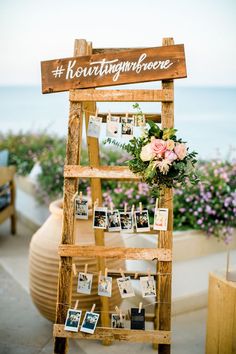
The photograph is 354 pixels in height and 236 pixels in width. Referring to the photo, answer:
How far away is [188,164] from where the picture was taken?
200 cm

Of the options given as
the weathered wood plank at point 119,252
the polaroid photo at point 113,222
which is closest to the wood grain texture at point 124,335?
the weathered wood plank at point 119,252

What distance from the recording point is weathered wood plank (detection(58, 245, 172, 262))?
2.07m

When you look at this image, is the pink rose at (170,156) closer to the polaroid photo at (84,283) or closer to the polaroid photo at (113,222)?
the polaroid photo at (113,222)

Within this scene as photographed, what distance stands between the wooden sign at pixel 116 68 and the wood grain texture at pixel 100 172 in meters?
0.38

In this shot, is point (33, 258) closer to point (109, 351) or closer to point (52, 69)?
point (109, 351)

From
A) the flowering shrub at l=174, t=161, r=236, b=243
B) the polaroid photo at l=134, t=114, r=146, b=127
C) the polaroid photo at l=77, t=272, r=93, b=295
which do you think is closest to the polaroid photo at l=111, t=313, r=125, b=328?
the polaroid photo at l=77, t=272, r=93, b=295

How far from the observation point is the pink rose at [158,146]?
6.40 feet

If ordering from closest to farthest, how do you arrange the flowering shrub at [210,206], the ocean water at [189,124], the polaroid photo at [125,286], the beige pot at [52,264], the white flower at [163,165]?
the white flower at [163,165] < the polaroid photo at [125,286] < the beige pot at [52,264] < the flowering shrub at [210,206] < the ocean water at [189,124]

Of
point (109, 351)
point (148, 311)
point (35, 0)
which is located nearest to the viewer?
point (109, 351)

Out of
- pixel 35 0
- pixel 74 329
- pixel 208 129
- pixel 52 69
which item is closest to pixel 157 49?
pixel 52 69

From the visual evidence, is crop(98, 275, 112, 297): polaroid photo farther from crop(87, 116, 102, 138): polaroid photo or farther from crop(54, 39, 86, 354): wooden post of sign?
crop(87, 116, 102, 138): polaroid photo

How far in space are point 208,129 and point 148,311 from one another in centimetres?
460

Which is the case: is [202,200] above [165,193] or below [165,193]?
below

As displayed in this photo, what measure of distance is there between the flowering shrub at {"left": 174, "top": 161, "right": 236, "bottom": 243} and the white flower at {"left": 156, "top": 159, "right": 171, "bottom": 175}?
1.58m
